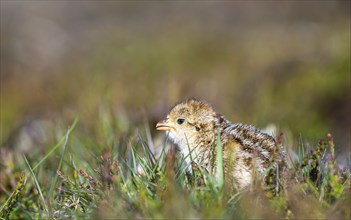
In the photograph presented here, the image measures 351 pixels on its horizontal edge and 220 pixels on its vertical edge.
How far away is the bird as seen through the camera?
461 cm

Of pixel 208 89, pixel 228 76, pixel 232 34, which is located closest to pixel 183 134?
pixel 208 89

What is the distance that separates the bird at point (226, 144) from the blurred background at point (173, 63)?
3.59ft

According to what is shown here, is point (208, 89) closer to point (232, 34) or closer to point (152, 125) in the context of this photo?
point (152, 125)

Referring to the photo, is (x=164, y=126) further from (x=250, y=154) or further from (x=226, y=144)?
(x=250, y=154)

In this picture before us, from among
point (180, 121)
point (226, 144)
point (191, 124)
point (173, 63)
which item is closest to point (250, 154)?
point (226, 144)

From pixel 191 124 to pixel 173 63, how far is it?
12981 millimetres

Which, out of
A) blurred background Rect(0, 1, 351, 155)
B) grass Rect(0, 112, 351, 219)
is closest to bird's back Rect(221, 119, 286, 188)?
grass Rect(0, 112, 351, 219)

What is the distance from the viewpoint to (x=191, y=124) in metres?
5.71

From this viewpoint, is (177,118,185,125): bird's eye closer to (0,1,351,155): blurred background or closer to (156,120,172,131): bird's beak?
(156,120,172,131): bird's beak

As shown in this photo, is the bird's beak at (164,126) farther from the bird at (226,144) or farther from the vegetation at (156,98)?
the vegetation at (156,98)

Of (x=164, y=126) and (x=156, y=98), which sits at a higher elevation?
(x=156, y=98)

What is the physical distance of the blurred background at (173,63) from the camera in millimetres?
10180

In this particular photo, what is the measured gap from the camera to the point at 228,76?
15.6 meters

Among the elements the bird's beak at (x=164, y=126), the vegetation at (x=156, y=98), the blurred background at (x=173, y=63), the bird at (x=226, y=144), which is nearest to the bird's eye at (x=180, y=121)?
the bird at (x=226, y=144)
